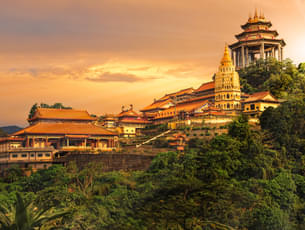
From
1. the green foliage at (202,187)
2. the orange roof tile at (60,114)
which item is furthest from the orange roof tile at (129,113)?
the green foliage at (202,187)

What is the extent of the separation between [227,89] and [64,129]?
74.5 feet

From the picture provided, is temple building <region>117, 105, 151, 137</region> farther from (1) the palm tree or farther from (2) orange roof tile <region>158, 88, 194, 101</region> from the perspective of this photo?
(1) the palm tree

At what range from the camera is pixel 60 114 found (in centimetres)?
6309

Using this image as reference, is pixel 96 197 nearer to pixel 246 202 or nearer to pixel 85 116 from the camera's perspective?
pixel 246 202

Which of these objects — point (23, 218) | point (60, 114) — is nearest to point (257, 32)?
point (60, 114)

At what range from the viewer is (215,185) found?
108 ft

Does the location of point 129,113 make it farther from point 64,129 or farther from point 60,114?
point 64,129

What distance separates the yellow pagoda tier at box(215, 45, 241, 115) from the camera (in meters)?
61.3

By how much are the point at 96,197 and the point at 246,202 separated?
12.2m

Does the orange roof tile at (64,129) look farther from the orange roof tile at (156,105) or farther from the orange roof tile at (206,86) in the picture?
the orange roof tile at (206,86)

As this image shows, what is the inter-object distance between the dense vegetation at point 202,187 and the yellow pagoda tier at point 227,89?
35.4 ft

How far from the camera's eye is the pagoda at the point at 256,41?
256 feet

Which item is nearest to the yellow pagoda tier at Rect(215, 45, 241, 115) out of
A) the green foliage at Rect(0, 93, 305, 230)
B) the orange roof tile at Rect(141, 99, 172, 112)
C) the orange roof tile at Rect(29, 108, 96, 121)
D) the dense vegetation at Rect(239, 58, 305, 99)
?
the dense vegetation at Rect(239, 58, 305, 99)

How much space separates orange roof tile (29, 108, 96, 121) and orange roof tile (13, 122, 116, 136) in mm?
948
